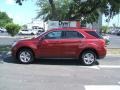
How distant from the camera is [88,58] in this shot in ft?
52.7

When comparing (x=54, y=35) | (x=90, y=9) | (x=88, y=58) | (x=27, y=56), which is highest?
(x=90, y=9)

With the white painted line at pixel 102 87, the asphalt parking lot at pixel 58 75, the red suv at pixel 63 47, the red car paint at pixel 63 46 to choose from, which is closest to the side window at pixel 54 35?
the red suv at pixel 63 47

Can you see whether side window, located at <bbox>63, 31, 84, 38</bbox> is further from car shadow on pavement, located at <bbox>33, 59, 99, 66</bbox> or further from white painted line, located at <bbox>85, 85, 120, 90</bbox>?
white painted line, located at <bbox>85, 85, 120, 90</bbox>

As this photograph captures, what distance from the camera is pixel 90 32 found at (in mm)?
16281

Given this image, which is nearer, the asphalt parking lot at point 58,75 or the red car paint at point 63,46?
the asphalt parking lot at point 58,75

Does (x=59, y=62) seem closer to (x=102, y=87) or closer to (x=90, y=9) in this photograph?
(x=102, y=87)

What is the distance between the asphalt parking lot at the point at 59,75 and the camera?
10.6m

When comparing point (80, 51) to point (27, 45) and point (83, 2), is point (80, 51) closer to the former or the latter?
point (27, 45)

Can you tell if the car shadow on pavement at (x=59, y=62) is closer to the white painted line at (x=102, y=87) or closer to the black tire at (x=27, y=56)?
the black tire at (x=27, y=56)

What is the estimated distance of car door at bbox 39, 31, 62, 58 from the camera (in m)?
16.0

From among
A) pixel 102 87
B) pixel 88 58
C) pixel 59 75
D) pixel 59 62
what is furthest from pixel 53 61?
pixel 102 87

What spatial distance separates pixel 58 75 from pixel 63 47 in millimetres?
3344

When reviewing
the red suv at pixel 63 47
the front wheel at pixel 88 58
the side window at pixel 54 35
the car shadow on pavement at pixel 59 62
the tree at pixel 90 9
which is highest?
the tree at pixel 90 9

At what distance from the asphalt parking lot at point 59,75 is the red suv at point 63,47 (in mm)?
409
